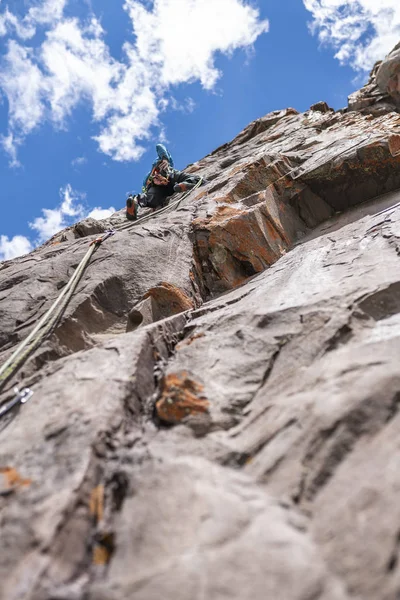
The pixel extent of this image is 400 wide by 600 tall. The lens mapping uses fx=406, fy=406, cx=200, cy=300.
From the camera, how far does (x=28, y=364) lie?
3.83 metres

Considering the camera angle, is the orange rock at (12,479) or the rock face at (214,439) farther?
the orange rock at (12,479)

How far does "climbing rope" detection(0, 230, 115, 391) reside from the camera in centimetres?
360

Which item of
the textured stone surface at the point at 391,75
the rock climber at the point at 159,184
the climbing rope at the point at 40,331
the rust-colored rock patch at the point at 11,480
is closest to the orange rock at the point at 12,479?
the rust-colored rock patch at the point at 11,480

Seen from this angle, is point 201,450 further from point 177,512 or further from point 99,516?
point 99,516

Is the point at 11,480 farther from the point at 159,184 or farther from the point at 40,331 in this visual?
Result: the point at 159,184

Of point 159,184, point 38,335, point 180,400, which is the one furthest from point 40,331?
point 159,184

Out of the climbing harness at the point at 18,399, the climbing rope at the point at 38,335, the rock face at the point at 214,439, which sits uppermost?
the climbing rope at the point at 38,335

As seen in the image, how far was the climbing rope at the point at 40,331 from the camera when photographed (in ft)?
11.8

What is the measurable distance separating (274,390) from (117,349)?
1.34 metres

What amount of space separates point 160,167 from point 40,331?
8350 millimetres

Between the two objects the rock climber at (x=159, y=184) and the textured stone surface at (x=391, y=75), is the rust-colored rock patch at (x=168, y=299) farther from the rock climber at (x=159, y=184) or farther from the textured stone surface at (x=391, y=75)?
the textured stone surface at (x=391, y=75)

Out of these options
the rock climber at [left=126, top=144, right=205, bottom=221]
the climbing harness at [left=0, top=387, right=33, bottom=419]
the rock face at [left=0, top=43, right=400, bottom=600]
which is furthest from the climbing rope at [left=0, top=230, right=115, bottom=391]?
the rock climber at [left=126, top=144, right=205, bottom=221]

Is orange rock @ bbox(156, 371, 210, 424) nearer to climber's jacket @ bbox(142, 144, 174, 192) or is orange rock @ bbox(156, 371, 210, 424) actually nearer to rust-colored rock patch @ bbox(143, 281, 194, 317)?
rust-colored rock patch @ bbox(143, 281, 194, 317)

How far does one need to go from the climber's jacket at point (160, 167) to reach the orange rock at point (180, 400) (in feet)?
30.2
